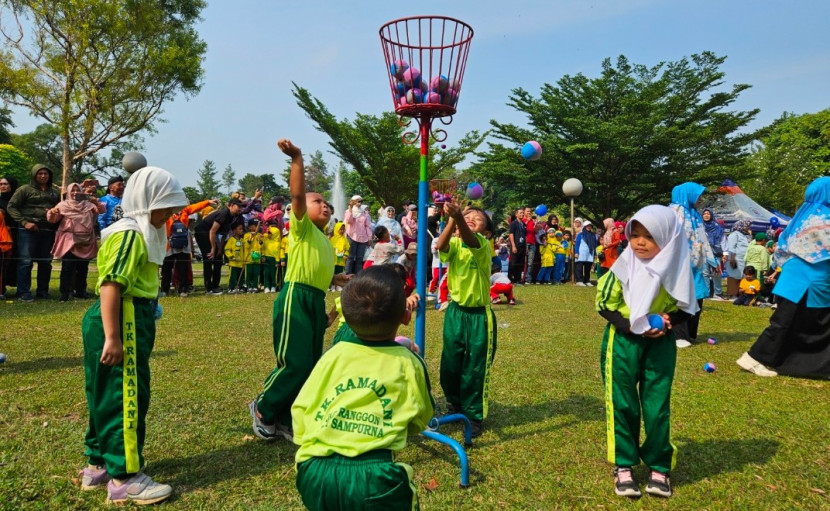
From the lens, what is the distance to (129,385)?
3.00m

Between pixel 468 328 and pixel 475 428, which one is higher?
pixel 468 328

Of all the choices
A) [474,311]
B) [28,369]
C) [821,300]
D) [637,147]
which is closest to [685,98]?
[637,147]

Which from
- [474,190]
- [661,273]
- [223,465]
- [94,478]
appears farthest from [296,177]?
[474,190]

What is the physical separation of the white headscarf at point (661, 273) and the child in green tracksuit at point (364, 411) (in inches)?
68.2

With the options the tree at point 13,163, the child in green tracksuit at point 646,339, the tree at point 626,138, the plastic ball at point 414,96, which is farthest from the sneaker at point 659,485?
the tree at point 13,163

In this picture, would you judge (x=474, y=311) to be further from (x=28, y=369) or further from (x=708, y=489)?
(x=28, y=369)

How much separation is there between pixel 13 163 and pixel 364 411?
4767 cm

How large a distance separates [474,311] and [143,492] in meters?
2.58

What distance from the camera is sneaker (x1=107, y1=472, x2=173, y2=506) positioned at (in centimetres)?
297

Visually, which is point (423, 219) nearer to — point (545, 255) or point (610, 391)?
point (610, 391)

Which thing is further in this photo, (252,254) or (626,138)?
(626,138)

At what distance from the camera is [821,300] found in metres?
5.98

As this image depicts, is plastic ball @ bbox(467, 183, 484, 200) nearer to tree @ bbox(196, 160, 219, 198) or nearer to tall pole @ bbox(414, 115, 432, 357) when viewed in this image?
tall pole @ bbox(414, 115, 432, 357)

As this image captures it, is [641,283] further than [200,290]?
No
